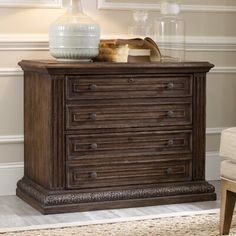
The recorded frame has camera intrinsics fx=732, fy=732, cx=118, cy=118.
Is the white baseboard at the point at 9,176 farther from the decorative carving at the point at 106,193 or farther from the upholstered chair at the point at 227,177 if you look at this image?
the upholstered chair at the point at 227,177

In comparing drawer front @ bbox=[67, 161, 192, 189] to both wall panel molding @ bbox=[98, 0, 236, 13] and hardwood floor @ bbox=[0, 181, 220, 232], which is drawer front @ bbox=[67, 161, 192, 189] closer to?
hardwood floor @ bbox=[0, 181, 220, 232]

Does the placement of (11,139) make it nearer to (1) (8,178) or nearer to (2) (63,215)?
(1) (8,178)

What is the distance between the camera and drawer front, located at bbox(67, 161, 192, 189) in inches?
144

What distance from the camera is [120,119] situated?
371cm

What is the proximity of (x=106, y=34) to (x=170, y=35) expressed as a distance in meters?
0.37

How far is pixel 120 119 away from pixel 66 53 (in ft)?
1.43

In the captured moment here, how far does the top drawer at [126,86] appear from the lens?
361 centimetres

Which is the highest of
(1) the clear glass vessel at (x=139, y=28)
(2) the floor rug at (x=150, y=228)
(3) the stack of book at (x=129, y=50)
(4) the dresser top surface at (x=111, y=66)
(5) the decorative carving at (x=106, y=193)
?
(1) the clear glass vessel at (x=139, y=28)

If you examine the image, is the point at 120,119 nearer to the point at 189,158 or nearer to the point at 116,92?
the point at 116,92

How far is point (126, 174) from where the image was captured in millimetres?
3748

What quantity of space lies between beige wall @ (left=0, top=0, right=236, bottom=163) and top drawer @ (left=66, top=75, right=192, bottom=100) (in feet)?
1.70

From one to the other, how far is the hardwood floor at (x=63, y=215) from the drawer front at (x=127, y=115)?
0.43 metres

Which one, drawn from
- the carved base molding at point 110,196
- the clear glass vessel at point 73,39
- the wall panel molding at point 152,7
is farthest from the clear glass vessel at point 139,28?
the carved base molding at point 110,196

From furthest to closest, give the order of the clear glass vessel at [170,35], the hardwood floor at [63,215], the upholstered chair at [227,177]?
the clear glass vessel at [170,35], the hardwood floor at [63,215], the upholstered chair at [227,177]
